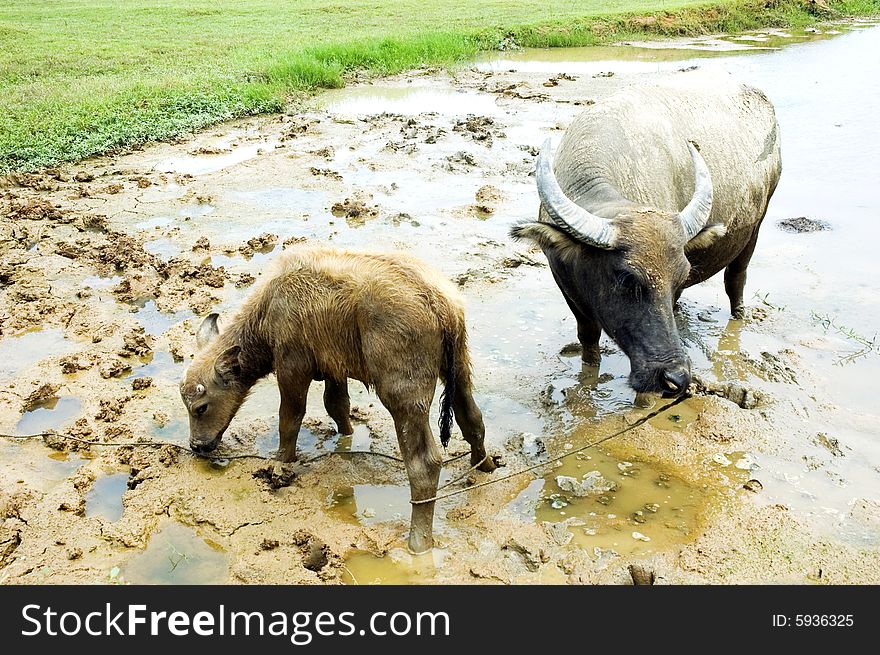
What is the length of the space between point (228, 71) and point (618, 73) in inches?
338

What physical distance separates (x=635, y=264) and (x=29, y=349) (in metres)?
4.75

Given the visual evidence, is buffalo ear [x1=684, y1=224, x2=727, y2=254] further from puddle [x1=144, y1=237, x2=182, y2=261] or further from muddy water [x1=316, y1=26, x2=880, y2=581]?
puddle [x1=144, y1=237, x2=182, y2=261]

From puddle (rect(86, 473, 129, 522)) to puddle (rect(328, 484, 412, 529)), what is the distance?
4.08 feet

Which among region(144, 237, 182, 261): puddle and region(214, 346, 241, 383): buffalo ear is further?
region(144, 237, 182, 261): puddle

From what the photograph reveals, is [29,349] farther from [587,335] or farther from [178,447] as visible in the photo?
[587,335]

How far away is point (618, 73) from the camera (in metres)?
16.5

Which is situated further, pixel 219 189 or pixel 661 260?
pixel 219 189

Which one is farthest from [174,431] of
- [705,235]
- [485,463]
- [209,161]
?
[209,161]

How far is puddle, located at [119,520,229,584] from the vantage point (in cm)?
369

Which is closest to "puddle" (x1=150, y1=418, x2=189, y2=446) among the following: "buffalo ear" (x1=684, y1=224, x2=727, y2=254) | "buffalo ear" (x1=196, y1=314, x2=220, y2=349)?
"buffalo ear" (x1=196, y1=314, x2=220, y2=349)

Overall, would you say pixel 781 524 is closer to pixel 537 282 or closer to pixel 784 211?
pixel 537 282

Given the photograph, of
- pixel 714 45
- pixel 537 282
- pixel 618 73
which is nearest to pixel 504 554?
pixel 537 282

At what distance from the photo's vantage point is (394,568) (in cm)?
374

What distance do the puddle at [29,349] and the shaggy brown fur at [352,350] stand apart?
6.01ft
